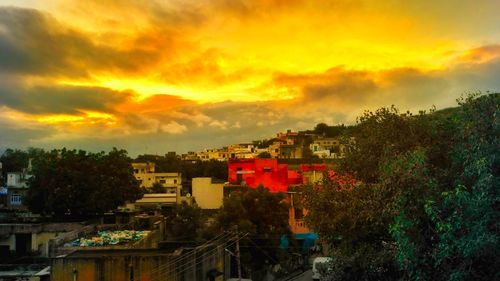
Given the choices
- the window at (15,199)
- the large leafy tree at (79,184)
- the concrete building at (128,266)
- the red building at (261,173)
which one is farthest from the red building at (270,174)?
the concrete building at (128,266)

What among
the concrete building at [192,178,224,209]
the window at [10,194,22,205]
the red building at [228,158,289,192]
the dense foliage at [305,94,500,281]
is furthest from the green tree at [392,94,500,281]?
the window at [10,194,22,205]

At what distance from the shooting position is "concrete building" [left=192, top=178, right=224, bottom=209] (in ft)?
167

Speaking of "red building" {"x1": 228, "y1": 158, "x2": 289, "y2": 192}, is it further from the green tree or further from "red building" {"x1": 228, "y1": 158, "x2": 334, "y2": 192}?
the green tree

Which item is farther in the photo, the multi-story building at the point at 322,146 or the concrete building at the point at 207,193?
the multi-story building at the point at 322,146

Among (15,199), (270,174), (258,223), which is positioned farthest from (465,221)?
(15,199)

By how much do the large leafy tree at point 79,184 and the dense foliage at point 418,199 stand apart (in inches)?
921

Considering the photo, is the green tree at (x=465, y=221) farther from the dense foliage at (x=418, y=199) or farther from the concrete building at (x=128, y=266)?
the concrete building at (x=128, y=266)

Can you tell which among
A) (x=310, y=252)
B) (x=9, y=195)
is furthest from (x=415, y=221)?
(x=9, y=195)

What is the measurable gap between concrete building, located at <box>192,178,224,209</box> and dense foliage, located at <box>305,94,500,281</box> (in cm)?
3611

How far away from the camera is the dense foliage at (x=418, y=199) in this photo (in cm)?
1033

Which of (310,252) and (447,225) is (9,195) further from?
(447,225)

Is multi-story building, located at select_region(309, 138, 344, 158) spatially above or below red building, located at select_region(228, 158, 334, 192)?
above

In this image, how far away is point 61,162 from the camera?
36344mm

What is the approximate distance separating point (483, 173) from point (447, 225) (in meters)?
1.27
